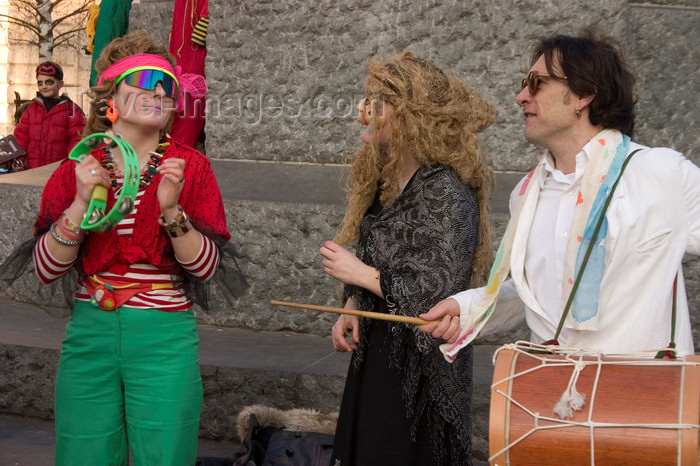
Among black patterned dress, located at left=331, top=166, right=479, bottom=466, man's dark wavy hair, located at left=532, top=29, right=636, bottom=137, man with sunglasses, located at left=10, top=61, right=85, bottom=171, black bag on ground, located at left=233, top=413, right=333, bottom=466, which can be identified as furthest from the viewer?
man with sunglasses, located at left=10, top=61, right=85, bottom=171

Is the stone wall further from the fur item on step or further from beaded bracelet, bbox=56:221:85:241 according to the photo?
beaded bracelet, bbox=56:221:85:241

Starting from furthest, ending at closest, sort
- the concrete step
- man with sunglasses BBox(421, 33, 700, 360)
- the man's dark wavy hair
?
the concrete step
the man's dark wavy hair
man with sunglasses BBox(421, 33, 700, 360)

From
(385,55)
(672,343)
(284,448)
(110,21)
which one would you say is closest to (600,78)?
(672,343)

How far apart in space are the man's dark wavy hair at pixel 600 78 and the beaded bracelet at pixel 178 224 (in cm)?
116

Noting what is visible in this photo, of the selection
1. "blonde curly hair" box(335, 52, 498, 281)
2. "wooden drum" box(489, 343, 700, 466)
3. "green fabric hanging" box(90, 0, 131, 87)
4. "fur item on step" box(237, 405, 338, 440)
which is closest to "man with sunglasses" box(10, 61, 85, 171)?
"green fabric hanging" box(90, 0, 131, 87)

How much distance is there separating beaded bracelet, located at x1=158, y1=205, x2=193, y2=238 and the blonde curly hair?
0.63 m

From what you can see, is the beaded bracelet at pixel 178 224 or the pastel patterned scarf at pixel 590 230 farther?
the beaded bracelet at pixel 178 224

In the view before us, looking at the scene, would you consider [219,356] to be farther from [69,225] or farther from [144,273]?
[69,225]

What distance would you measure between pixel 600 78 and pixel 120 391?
1722mm

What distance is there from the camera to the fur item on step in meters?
3.65

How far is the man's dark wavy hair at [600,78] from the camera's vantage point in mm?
2439

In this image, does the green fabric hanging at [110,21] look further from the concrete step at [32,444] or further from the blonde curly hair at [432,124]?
the blonde curly hair at [432,124]

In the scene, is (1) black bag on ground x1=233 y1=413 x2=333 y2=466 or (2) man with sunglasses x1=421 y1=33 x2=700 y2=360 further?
(1) black bag on ground x1=233 y1=413 x2=333 y2=466

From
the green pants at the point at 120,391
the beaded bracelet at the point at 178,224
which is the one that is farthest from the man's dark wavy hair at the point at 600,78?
the green pants at the point at 120,391
